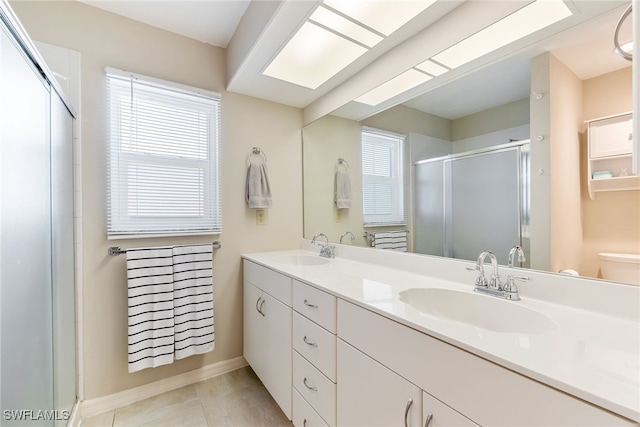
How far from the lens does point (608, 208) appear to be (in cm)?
89

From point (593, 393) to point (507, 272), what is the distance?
0.69 metres

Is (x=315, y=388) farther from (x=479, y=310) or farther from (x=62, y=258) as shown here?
(x=62, y=258)

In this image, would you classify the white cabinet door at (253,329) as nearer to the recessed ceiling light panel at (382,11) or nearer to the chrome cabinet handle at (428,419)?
the chrome cabinet handle at (428,419)

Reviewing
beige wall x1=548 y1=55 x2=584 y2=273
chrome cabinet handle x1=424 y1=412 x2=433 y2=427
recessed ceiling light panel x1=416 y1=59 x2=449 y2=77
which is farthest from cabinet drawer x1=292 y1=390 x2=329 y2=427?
recessed ceiling light panel x1=416 y1=59 x2=449 y2=77

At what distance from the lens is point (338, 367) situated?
3.66 ft

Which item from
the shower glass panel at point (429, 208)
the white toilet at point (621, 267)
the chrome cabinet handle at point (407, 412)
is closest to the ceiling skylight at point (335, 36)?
the shower glass panel at point (429, 208)

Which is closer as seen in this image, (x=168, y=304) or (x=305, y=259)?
(x=168, y=304)

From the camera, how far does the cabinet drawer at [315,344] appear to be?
1.15m

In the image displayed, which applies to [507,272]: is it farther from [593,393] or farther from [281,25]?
[281,25]

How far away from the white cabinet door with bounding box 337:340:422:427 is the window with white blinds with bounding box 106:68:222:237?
1.42 m

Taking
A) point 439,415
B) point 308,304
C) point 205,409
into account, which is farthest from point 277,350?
point 439,415

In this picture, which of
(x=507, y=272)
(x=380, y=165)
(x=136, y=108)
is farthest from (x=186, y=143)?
(x=507, y=272)

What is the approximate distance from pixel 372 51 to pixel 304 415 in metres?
2.02

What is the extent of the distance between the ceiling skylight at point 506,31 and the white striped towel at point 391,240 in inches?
37.0
